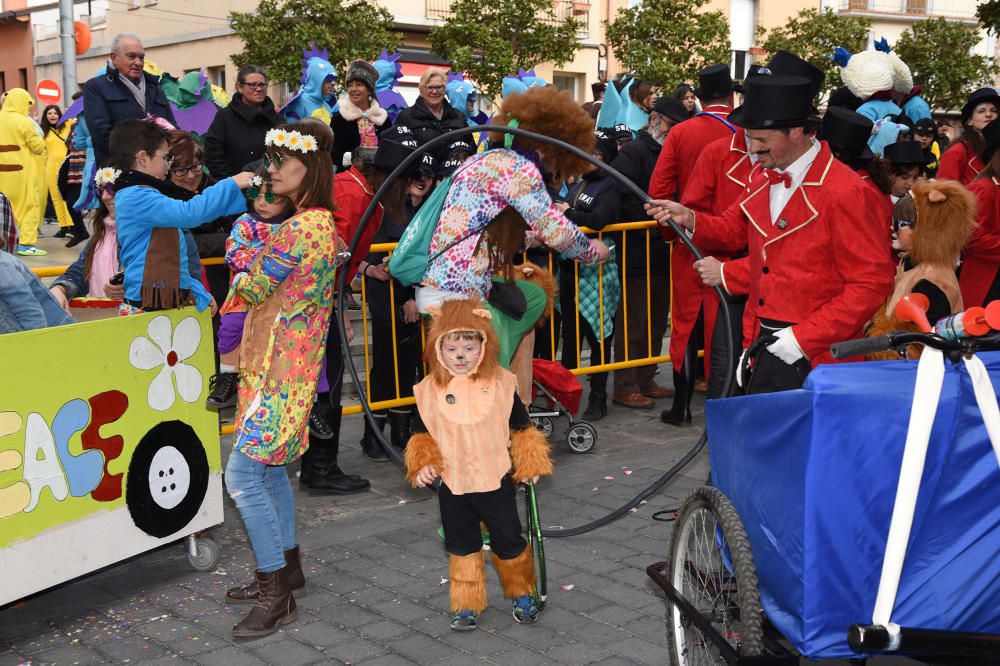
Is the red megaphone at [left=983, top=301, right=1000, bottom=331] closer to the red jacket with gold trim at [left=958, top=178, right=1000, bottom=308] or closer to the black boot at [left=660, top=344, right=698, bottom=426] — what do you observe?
the red jacket with gold trim at [left=958, top=178, right=1000, bottom=308]

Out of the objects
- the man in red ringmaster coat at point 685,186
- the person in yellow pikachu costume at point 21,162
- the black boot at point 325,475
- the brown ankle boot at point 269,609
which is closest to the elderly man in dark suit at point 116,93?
the black boot at point 325,475

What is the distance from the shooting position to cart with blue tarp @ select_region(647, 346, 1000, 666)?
294 centimetres

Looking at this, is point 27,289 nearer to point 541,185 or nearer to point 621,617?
point 541,185

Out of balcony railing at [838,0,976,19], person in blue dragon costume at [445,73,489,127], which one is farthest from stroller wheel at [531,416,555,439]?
balcony railing at [838,0,976,19]

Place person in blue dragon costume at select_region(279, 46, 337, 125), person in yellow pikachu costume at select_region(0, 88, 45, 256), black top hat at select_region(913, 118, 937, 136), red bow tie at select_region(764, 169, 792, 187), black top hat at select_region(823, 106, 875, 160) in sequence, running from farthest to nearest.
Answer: person in yellow pikachu costume at select_region(0, 88, 45, 256) < person in blue dragon costume at select_region(279, 46, 337, 125) < black top hat at select_region(913, 118, 937, 136) < black top hat at select_region(823, 106, 875, 160) < red bow tie at select_region(764, 169, 792, 187)

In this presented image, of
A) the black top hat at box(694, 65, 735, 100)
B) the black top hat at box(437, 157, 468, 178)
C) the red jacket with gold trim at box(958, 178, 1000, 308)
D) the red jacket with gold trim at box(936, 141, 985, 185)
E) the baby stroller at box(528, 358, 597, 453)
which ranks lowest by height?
the baby stroller at box(528, 358, 597, 453)

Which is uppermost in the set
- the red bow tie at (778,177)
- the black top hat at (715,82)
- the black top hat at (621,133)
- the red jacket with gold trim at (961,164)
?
the black top hat at (715,82)

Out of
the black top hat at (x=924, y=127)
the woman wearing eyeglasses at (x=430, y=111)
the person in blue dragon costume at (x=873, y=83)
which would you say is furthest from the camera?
the black top hat at (x=924, y=127)

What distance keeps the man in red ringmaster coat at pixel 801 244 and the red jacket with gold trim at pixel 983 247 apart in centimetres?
274

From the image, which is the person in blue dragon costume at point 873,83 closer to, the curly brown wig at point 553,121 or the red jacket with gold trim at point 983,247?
the red jacket with gold trim at point 983,247

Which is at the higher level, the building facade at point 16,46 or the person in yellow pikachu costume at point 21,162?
the building facade at point 16,46

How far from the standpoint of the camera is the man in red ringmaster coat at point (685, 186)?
25.5ft

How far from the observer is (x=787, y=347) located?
438cm

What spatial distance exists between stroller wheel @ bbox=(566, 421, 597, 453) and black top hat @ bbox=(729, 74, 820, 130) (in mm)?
3279
